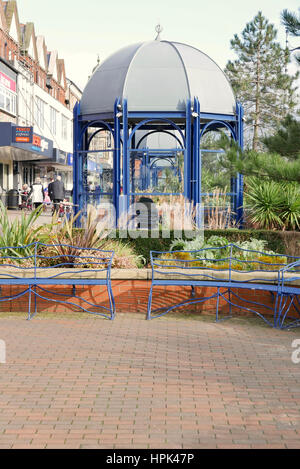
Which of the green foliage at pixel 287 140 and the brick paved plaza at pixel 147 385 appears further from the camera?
the green foliage at pixel 287 140

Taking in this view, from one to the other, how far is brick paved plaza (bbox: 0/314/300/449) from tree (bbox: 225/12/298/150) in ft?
123

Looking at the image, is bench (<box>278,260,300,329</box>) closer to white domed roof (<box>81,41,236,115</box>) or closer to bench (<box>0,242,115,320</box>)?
bench (<box>0,242,115,320</box>)

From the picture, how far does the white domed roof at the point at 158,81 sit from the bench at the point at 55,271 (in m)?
6.14

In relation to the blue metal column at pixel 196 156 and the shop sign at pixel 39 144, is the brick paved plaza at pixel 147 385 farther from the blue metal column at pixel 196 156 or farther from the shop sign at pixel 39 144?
the shop sign at pixel 39 144

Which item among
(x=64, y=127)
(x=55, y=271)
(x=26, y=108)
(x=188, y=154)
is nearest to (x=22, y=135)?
(x=26, y=108)

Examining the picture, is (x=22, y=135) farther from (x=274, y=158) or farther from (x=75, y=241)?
(x=274, y=158)

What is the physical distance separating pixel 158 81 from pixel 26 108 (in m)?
32.0

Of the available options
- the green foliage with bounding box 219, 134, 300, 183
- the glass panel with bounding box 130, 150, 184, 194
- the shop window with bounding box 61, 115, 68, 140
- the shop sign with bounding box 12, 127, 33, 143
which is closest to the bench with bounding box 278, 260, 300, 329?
the green foliage with bounding box 219, 134, 300, 183

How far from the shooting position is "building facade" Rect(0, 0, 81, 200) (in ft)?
120

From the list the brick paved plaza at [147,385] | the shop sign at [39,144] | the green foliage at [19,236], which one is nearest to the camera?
the brick paved plaza at [147,385]

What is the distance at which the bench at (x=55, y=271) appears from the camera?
30.1 feet

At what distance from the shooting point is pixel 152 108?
1550 centimetres

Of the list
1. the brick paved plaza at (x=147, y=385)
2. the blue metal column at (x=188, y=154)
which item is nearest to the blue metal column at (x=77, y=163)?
the blue metal column at (x=188, y=154)

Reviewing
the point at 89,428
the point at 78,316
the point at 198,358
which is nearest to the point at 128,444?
the point at 89,428
